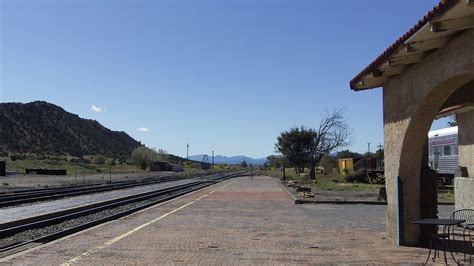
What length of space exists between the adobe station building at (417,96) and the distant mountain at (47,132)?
10719 centimetres

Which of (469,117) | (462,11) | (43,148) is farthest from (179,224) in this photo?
(43,148)

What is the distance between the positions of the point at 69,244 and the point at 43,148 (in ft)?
383

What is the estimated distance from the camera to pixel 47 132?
13125 centimetres

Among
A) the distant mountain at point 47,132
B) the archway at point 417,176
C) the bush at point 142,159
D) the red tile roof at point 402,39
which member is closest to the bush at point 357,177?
the red tile roof at point 402,39

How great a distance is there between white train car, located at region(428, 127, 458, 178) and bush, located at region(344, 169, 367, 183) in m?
10.9

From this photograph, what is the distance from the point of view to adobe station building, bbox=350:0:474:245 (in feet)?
27.6

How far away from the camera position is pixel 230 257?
10234mm

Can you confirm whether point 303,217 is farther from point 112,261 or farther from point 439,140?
point 439,140

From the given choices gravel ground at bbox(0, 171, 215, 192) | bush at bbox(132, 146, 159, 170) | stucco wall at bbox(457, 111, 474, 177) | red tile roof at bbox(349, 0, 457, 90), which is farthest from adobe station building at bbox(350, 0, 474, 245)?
bush at bbox(132, 146, 159, 170)

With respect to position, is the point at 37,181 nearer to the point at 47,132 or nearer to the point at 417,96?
the point at 417,96

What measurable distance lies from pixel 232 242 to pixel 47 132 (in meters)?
127

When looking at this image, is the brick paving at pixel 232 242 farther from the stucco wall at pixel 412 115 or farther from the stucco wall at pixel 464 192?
the stucco wall at pixel 464 192

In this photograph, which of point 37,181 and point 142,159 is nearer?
point 37,181

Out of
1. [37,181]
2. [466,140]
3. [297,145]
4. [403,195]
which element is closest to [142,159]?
[297,145]
